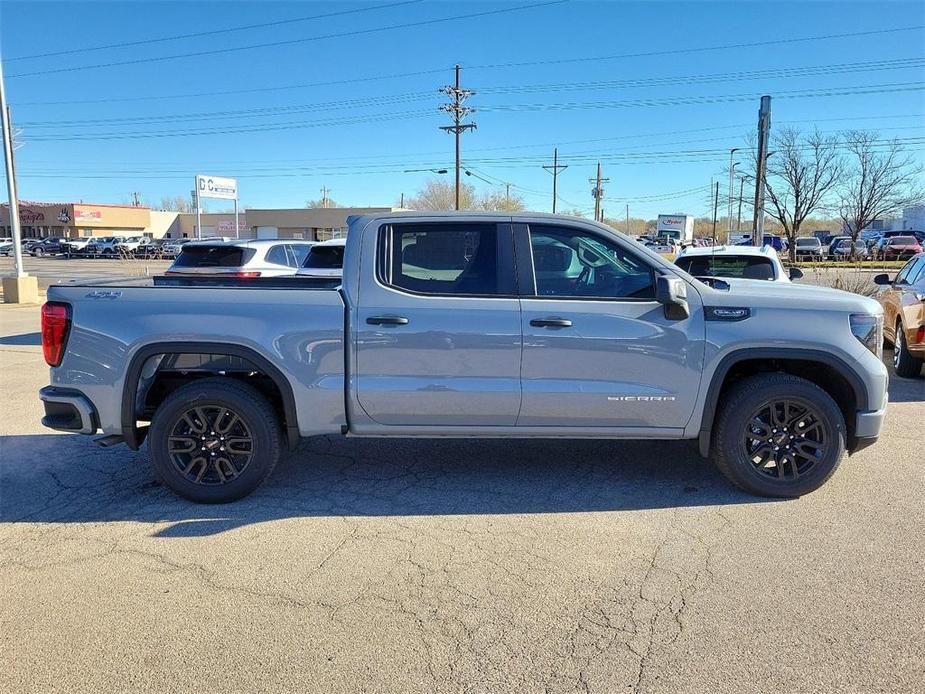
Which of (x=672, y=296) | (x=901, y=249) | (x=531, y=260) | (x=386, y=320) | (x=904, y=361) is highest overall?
(x=901, y=249)

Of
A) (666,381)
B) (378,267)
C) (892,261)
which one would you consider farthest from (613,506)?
(892,261)

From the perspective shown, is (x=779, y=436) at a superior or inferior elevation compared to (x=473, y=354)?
inferior

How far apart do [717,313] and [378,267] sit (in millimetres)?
2159

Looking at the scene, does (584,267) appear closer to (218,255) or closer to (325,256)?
(325,256)

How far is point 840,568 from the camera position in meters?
3.49

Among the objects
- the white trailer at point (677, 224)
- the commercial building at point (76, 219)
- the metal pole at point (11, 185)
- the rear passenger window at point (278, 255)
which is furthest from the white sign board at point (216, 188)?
the commercial building at point (76, 219)

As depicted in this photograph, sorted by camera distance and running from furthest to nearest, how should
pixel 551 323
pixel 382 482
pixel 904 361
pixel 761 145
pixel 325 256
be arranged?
pixel 761 145 < pixel 325 256 < pixel 904 361 < pixel 382 482 < pixel 551 323

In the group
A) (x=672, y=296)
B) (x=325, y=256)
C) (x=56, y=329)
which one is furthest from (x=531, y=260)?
(x=325, y=256)

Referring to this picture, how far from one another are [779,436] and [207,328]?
3695mm

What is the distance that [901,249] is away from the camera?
36.7 metres

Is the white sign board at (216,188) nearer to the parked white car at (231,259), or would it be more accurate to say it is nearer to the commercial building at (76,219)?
the parked white car at (231,259)

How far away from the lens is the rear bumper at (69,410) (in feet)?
13.9

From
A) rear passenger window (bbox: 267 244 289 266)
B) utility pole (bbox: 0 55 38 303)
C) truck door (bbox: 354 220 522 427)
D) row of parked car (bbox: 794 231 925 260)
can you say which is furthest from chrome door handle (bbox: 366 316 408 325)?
row of parked car (bbox: 794 231 925 260)

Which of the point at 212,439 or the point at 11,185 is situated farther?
the point at 11,185
